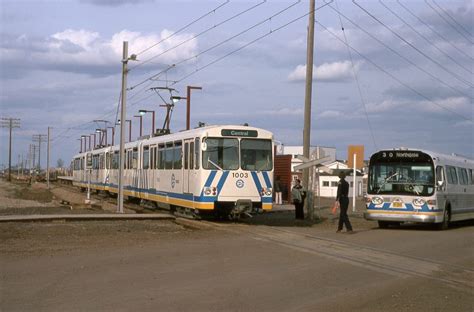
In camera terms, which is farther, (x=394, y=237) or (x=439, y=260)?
(x=394, y=237)

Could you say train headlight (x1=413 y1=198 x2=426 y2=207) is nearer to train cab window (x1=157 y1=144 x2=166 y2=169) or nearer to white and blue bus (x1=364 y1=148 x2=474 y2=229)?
white and blue bus (x1=364 y1=148 x2=474 y2=229)

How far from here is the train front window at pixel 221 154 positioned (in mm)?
20688

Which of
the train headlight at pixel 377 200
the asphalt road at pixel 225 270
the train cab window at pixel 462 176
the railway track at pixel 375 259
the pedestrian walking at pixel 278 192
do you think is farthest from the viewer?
the pedestrian walking at pixel 278 192

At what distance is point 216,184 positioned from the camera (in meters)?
20.6

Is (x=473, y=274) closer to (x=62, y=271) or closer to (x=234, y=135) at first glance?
(x=62, y=271)

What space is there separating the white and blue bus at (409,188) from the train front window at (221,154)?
463 centimetres

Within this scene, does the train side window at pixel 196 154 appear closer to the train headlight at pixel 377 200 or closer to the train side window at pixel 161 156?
the train side window at pixel 161 156

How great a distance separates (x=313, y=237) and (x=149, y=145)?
40.3 feet

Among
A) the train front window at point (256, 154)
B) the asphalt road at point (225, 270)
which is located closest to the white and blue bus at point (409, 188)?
the asphalt road at point (225, 270)

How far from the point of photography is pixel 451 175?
75.6ft

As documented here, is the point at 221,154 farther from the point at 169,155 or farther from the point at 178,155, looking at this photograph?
the point at 169,155

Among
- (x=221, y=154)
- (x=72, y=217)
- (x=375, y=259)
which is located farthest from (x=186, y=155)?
(x=375, y=259)

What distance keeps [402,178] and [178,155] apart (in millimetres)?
7743

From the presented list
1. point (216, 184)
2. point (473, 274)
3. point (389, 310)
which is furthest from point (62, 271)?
point (216, 184)
